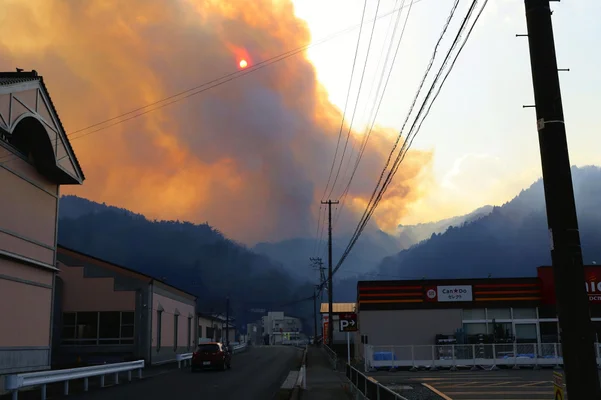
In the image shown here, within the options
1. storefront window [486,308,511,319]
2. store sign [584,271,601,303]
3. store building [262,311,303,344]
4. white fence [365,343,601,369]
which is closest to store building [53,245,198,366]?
white fence [365,343,601,369]

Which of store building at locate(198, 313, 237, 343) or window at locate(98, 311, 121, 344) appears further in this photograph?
store building at locate(198, 313, 237, 343)

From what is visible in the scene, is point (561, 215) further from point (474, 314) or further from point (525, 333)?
point (525, 333)

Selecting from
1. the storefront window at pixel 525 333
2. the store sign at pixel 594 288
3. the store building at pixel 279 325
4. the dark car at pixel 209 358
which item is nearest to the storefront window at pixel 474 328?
A: the storefront window at pixel 525 333

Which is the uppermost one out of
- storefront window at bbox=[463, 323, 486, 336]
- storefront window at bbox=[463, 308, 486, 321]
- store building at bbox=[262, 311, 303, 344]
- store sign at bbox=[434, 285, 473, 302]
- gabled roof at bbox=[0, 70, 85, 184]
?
gabled roof at bbox=[0, 70, 85, 184]

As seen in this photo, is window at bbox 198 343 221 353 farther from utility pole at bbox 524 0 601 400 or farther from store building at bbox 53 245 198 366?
utility pole at bbox 524 0 601 400

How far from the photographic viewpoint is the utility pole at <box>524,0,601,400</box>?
762cm

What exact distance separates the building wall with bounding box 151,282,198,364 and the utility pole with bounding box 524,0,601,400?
38.0 meters

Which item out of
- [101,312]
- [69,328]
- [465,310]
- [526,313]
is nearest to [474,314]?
[465,310]

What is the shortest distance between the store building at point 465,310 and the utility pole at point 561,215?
31.8 m

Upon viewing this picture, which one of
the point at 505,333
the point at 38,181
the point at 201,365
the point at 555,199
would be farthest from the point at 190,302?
the point at 555,199

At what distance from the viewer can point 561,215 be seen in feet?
26.2

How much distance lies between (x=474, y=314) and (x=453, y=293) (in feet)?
6.51

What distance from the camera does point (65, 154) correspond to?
87.2 feet

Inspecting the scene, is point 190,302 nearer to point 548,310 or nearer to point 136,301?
point 136,301
